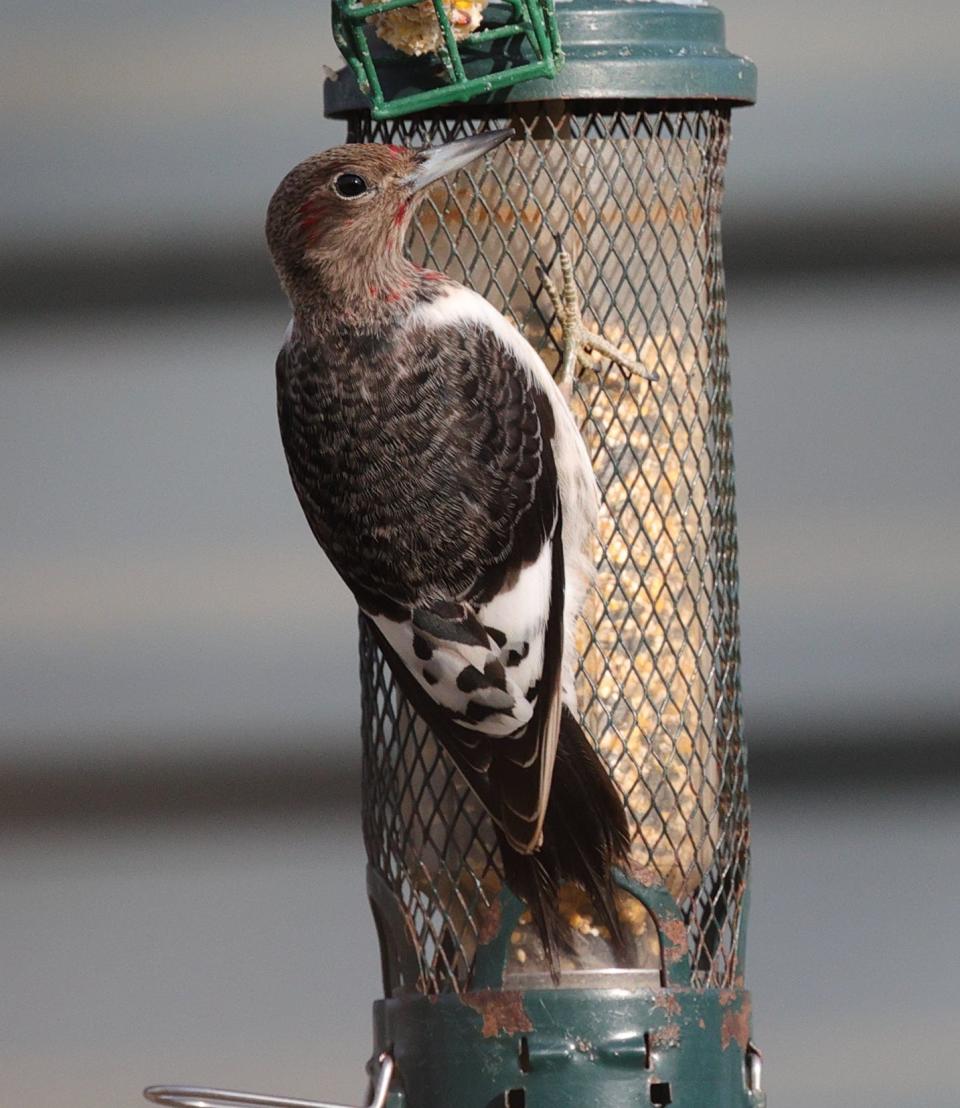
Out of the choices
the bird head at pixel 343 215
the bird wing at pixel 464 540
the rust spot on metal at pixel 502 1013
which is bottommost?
the rust spot on metal at pixel 502 1013

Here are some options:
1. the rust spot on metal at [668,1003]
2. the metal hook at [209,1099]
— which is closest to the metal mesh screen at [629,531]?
the rust spot on metal at [668,1003]

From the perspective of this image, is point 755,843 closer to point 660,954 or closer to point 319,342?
point 660,954

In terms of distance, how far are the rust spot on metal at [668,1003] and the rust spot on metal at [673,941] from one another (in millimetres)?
64

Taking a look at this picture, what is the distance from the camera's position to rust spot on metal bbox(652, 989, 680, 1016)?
2.66m

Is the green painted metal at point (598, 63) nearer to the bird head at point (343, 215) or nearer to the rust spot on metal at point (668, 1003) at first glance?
the bird head at point (343, 215)

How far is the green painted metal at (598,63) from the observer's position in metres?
2.60

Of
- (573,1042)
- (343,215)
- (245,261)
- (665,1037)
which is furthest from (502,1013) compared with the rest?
(245,261)

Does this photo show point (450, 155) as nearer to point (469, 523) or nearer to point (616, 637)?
point (469, 523)

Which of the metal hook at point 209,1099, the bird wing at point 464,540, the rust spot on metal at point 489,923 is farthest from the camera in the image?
the rust spot on metal at point 489,923

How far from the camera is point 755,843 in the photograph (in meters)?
3.88

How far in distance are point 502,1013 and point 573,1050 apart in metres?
0.10

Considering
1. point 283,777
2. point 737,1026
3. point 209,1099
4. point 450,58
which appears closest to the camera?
point 209,1099

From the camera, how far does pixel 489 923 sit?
2.73 meters

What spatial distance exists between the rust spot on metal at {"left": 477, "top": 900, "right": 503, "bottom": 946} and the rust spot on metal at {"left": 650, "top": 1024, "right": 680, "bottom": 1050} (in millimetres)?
229
